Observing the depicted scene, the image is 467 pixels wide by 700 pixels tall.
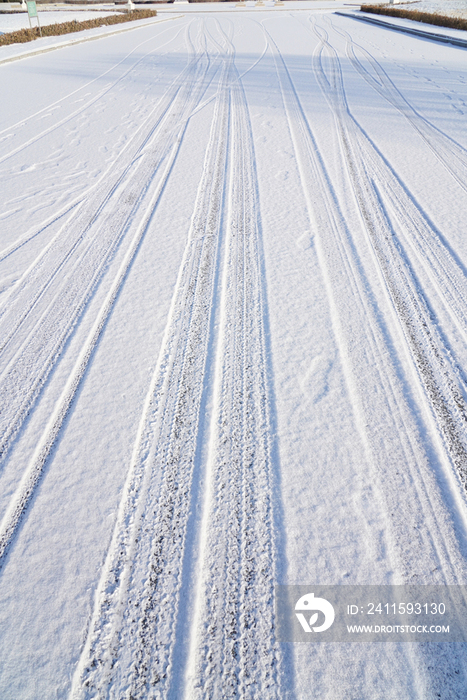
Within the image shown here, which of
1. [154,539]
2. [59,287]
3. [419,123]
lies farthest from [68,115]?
[154,539]

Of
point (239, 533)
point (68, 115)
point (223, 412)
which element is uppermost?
point (68, 115)

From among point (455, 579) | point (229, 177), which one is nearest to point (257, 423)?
point (455, 579)

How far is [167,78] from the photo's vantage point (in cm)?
928

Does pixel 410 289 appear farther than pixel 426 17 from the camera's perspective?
No

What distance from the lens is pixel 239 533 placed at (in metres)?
1.79

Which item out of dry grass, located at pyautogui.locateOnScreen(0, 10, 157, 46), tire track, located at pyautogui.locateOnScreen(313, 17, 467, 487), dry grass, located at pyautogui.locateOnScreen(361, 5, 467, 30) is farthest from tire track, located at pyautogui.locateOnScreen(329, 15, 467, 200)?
dry grass, located at pyautogui.locateOnScreen(0, 10, 157, 46)

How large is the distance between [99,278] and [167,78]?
8259mm

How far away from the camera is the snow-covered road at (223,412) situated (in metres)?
1.50

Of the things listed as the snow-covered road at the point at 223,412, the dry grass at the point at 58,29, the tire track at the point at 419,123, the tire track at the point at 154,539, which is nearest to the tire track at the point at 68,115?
the snow-covered road at the point at 223,412

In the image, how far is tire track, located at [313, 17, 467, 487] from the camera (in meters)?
2.25

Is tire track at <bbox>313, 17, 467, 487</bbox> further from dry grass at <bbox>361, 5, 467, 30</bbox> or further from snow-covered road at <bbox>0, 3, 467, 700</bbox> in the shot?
Result: dry grass at <bbox>361, 5, 467, 30</bbox>

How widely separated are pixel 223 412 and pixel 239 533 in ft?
2.23

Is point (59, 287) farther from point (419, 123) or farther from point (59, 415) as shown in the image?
point (419, 123)

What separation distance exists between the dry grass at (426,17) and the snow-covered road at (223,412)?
51.7 feet
